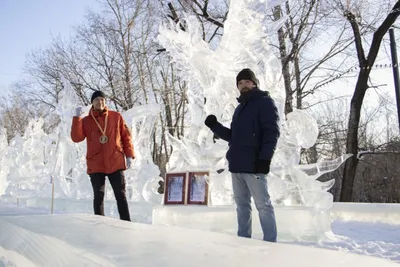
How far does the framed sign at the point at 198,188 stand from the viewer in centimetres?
558

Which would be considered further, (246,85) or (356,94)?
(356,94)

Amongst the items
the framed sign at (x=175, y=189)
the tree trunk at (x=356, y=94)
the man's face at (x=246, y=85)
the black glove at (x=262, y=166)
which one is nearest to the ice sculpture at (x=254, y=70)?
the framed sign at (x=175, y=189)

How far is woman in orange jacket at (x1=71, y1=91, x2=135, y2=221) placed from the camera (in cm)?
438

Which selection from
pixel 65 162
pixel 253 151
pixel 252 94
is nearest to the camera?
pixel 253 151

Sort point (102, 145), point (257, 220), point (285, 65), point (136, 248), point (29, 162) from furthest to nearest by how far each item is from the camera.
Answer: point (285, 65), point (29, 162), point (257, 220), point (102, 145), point (136, 248)

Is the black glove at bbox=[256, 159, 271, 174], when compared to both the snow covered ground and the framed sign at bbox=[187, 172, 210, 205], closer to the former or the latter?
the snow covered ground

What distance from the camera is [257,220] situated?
495 cm

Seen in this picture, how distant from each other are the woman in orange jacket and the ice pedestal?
1.12 m

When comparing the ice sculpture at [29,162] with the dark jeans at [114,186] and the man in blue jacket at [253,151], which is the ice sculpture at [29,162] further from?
the man in blue jacket at [253,151]

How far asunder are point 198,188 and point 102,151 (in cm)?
171

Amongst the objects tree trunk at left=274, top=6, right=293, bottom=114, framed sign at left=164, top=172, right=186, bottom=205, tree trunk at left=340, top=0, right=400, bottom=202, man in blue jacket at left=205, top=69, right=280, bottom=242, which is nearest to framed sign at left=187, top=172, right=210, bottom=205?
framed sign at left=164, top=172, right=186, bottom=205

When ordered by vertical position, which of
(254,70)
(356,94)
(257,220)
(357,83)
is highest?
(357,83)

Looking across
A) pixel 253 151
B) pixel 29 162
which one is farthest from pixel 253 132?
pixel 29 162

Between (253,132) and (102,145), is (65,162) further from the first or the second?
(253,132)
